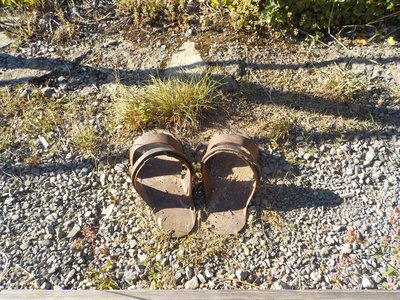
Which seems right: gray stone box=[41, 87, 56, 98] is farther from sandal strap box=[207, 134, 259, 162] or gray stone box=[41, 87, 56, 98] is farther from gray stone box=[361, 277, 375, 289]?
gray stone box=[361, 277, 375, 289]

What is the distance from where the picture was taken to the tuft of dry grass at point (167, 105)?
355cm

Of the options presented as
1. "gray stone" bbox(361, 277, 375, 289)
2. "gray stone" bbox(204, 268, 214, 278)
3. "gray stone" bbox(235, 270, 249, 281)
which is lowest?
"gray stone" bbox(204, 268, 214, 278)

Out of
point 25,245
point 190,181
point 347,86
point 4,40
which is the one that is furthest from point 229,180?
point 4,40

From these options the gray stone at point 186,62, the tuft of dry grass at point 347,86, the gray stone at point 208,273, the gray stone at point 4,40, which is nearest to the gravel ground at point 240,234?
the gray stone at point 208,273

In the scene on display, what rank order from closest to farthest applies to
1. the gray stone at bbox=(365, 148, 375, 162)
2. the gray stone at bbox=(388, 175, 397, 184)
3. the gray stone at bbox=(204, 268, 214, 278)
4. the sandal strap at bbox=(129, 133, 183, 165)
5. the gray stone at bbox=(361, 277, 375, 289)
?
the gray stone at bbox=(361, 277, 375, 289), the gray stone at bbox=(204, 268, 214, 278), the sandal strap at bbox=(129, 133, 183, 165), the gray stone at bbox=(388, 175, 397, 184), the gray stone at bbox=(365, 148, 375, 162)

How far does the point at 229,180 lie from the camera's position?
3342 millimetres

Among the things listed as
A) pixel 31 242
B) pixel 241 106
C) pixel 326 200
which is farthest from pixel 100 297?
pixel 241 106

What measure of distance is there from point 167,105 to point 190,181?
0.77 m

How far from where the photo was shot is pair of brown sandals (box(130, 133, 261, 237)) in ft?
9.61

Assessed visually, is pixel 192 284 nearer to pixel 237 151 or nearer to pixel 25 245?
pixel 237 151

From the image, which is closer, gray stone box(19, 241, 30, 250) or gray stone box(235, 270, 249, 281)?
gray stone box(235, 270, 249, 281)

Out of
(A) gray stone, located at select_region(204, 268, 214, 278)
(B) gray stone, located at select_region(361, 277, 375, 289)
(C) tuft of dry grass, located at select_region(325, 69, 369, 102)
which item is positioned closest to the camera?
(B) gray stone, located at select_region(361, 277, 375, 289)

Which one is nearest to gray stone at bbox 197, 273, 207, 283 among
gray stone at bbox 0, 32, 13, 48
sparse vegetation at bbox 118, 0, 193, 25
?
sparse vegetation at bbox 118, 0, 193, 25

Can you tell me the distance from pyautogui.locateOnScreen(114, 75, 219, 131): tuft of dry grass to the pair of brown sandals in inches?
14.4
